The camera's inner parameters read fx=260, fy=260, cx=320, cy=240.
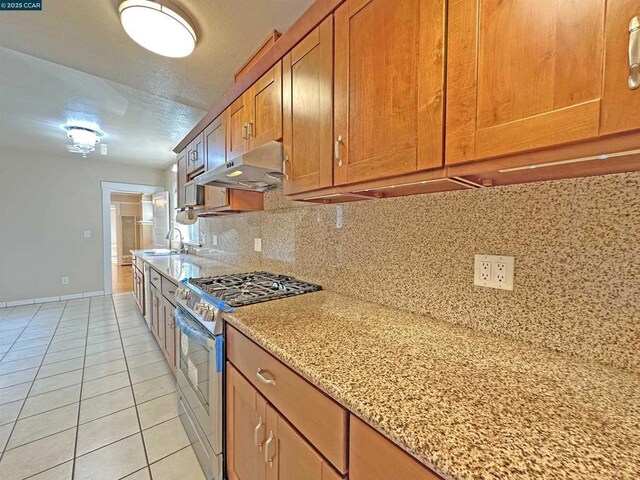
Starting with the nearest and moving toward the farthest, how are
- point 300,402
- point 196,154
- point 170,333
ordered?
point 300,402
point 170,333
point 196,154

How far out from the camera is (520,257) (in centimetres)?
87

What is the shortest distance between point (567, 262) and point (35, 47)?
2927 millimetres

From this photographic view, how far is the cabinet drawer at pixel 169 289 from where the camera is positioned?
6.55 feet

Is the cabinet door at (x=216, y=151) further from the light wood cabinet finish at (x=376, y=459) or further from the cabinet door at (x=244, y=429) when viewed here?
the light wood cabinet finish at (x=376, y=459)

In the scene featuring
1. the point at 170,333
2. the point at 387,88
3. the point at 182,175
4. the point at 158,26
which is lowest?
the point at 170,333

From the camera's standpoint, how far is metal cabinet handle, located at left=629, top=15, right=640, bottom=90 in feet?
1.51

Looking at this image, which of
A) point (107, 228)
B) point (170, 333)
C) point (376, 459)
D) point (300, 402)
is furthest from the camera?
point (107, 228)

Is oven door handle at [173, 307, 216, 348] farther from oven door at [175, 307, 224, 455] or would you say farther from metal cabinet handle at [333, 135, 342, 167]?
metal cabinet handle at [333, 135, 342, 167]

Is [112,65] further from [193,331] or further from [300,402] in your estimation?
[300,402]

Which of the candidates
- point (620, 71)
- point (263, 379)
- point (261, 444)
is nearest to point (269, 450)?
point (261, 444)

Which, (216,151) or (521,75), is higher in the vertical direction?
(216,151)

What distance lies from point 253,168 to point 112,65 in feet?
4.60

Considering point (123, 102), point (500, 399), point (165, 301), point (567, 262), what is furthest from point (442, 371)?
point (123, 102)

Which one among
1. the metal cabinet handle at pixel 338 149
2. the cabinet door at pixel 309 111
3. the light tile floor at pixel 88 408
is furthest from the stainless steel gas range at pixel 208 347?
the metal cabinet handle at pixel 338 149
